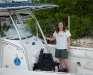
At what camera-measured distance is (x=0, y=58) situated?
5594 millimetres

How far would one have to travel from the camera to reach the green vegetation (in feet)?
38.5

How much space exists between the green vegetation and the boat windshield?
5675 mm

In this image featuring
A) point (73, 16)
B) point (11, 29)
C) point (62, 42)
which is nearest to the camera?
point (11, 29)

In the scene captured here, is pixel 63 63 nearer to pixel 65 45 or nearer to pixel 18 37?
pixel 65 45

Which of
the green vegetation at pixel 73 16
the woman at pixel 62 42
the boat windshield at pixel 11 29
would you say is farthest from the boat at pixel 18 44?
the green vegetation at pixel 73 16

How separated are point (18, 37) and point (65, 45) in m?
1.16

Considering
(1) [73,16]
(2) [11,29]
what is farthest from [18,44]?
(1) [73,16]

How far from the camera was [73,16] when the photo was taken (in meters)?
11.8

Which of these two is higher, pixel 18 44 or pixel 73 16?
pixel 18 44

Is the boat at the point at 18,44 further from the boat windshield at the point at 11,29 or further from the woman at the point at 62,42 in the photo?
the woman at the point at 62,42

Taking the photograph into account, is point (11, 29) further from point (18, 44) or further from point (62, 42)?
point (62, 42)

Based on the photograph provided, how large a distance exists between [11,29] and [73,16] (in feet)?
21.7

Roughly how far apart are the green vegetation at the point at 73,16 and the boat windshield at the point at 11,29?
5.67 metres

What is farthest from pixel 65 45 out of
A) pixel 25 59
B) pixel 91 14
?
pixel 91 14
